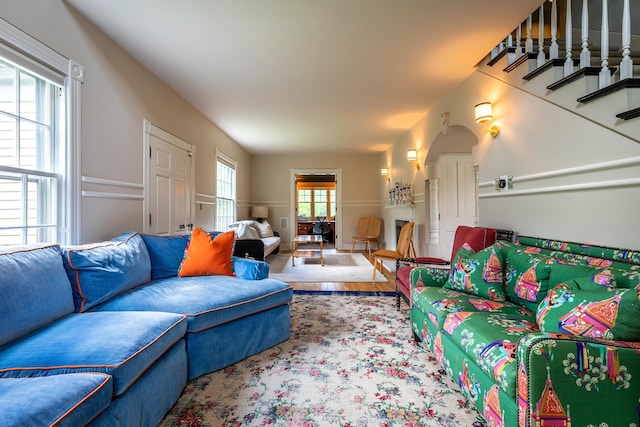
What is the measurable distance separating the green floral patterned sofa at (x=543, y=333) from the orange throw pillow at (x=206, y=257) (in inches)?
67.4

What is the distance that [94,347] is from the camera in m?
1.31

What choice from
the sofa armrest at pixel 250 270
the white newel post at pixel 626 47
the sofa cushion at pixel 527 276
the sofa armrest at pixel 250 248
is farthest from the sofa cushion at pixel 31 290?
the white newel post at pixel 626 47

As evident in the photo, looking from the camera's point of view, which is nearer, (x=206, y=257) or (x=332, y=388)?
(x=332, y=388)

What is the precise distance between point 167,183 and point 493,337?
3.54 m

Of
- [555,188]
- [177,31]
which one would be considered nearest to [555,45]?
[555,188]

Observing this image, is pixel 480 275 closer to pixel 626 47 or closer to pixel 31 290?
pixel 626 47

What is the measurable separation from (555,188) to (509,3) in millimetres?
1384

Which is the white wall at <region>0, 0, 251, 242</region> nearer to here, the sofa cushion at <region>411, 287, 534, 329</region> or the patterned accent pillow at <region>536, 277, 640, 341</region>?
the sofa cushion at <region>411, 287, 534, 329</region>

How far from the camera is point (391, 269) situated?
210 inches

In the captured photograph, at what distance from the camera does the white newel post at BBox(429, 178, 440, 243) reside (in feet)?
15.2

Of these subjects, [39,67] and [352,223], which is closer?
[39,67]

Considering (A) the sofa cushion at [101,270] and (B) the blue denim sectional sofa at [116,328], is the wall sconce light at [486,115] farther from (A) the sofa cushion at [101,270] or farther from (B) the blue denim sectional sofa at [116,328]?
(A) the sofa cushion at [101,270]

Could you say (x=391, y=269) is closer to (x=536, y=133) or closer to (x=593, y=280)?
(x=536, y=133)

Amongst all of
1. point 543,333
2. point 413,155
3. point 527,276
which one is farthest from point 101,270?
point 413,155
